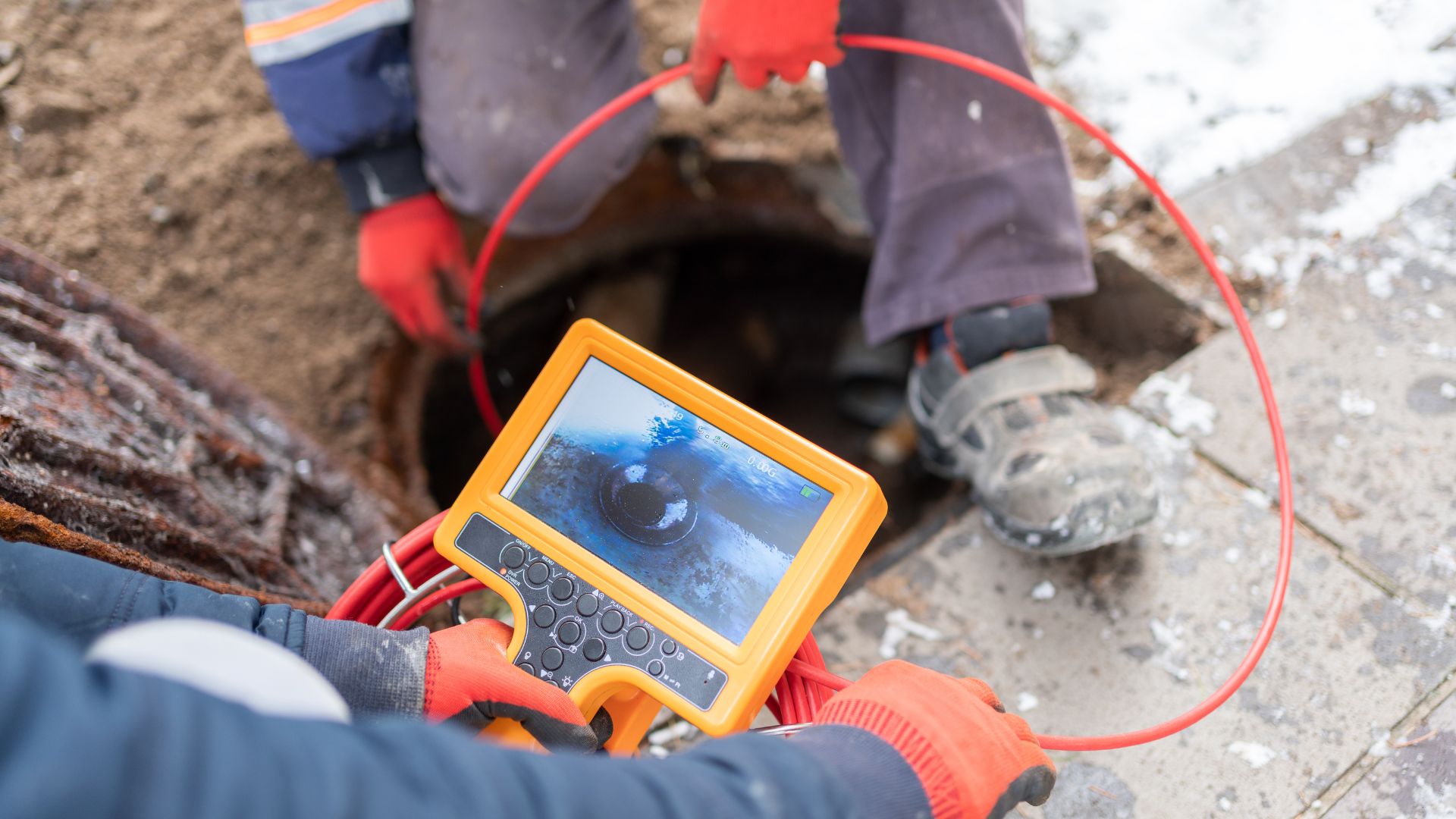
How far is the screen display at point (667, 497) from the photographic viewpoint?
2.85 ft

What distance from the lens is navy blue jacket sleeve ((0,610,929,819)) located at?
0.47 metres

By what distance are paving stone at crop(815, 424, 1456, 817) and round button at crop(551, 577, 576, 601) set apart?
43cm

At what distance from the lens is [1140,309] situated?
1.50 meters

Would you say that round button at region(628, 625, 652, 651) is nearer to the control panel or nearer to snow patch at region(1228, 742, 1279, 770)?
the control panel

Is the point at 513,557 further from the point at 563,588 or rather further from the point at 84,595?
the point at 84,595

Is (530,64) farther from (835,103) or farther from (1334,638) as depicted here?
(1334,638)

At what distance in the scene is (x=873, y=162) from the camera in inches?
53.2

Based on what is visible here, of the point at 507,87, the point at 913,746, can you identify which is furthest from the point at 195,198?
the point at 913,746

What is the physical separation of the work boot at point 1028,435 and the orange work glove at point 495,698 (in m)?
0.62

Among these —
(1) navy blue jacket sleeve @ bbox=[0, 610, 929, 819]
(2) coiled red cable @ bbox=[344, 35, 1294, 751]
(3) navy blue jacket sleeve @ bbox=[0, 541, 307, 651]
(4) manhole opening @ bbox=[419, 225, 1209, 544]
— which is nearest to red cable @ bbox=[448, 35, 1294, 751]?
(2) coiled red cable @ bbox=[344, 35, 1294, 751]

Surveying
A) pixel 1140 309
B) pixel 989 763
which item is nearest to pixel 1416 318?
pixel 1140 309

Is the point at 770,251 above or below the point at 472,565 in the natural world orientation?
below

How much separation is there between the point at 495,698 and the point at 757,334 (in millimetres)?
1530

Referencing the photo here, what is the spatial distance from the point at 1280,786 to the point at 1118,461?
0.40 metres
